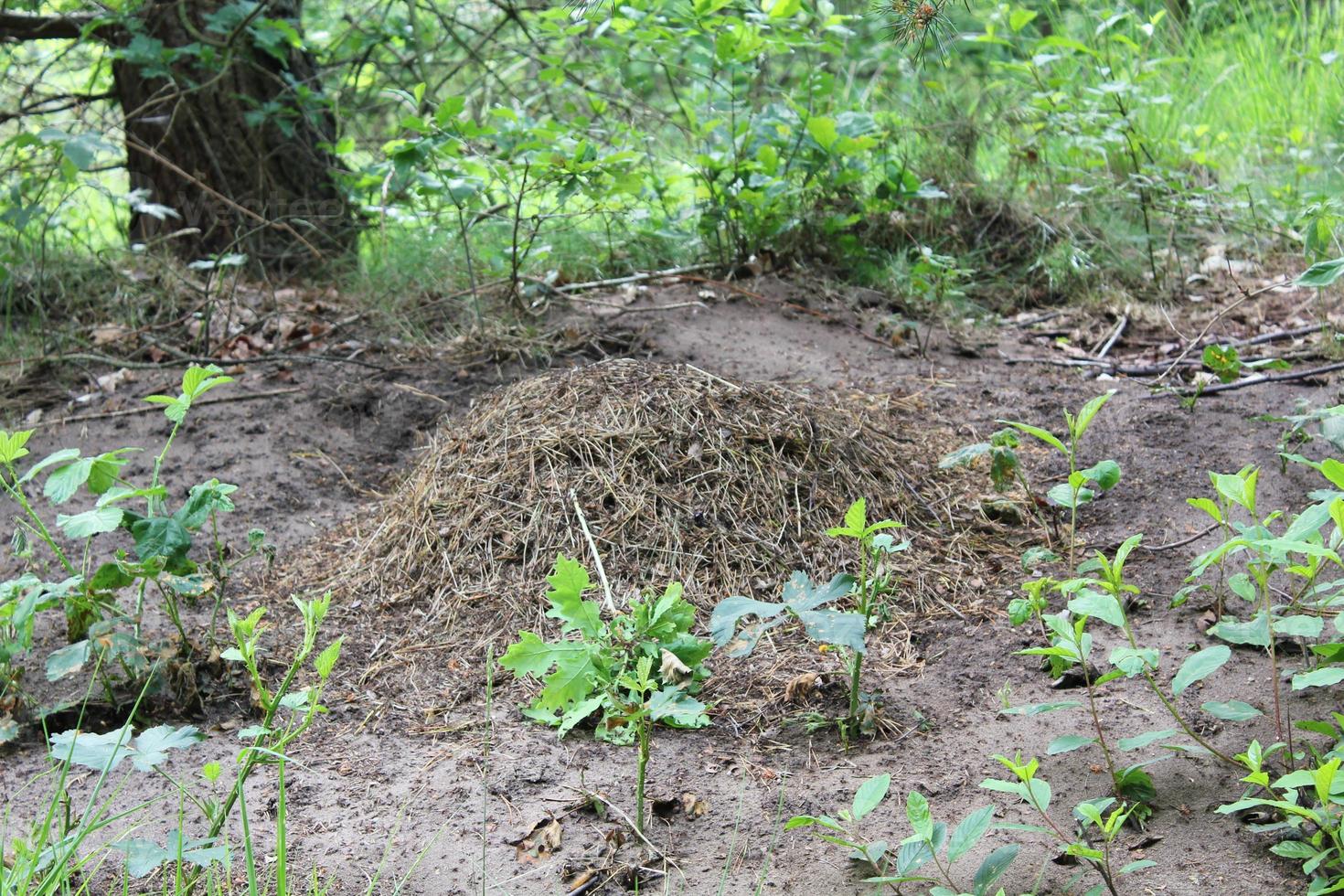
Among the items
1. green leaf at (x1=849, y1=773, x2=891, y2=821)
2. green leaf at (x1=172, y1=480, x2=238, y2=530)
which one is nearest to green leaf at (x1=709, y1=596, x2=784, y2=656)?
green leaf at (x1=849, y1=773, x2=891, y2=821)

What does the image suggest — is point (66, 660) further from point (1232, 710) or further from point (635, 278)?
point (635, 278)

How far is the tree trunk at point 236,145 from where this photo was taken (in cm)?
518

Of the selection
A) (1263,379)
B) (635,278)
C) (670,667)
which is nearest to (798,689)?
(670,667)

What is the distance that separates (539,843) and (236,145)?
433 centimetres

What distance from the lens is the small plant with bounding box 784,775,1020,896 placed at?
1.79 meters

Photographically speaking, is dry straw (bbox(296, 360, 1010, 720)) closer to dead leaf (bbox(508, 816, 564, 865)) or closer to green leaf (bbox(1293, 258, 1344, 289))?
dead leaf (bbox(508, 816, 564, 865))

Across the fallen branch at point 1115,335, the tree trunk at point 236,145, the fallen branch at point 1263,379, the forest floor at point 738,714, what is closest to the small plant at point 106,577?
the forest floor at point 738,714

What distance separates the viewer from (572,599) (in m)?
2.13

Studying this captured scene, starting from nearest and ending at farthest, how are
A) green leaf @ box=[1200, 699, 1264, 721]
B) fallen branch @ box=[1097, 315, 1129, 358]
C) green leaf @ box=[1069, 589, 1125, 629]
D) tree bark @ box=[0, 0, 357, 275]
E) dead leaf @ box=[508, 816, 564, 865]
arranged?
green leaf @ box=[1069, 589, 1125, 629] < green leaf @ box=[1200, 699, 1264, 721] < dead leaf @ box=[508, 816, 564, 865] < fallen branch @ box=[1097, 315, 1129, 358] < tree bark @ box=[0, 0, 357, 275]

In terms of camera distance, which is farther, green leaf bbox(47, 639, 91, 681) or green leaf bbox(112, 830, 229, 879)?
green leaf bbox(47, 639, 91, 681)

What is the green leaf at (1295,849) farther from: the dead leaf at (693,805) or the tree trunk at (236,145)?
the tree trunk at (236,145)

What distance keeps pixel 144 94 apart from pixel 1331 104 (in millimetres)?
5818

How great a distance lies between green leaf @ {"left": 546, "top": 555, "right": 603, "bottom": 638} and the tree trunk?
3.50 meters

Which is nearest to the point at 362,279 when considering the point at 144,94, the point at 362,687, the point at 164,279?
the point at 164,279
